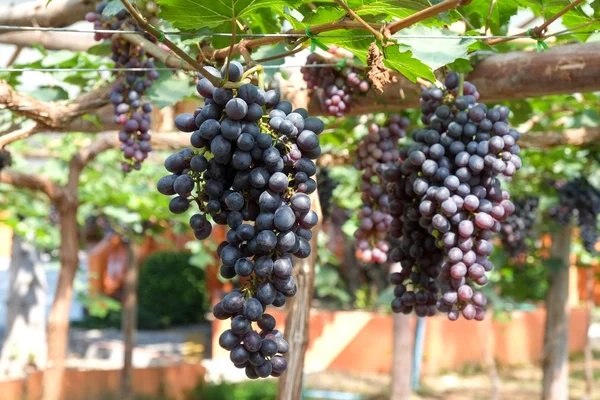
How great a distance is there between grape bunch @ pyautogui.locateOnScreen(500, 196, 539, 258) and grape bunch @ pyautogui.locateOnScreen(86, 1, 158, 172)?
119 inches

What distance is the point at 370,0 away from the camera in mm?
1334

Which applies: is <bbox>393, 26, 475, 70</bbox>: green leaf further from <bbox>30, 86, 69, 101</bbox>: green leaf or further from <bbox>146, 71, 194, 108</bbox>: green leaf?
<bbox>30, 86, 69, 101</bbox>: green leaf

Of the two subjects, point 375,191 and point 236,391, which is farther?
point 236,391

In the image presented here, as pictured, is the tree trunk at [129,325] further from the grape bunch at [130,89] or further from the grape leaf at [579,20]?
the grape leaf at [579,20]

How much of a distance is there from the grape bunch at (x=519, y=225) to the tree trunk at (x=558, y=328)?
87cm

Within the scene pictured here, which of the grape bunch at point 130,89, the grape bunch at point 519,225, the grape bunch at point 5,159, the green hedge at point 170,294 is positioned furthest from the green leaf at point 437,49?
the green hedge at point 170,294

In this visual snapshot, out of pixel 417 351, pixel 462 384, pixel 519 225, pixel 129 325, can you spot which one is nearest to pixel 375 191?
pixel 519 225

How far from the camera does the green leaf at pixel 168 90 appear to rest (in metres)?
2.23

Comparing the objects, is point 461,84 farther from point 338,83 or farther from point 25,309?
point 25,309

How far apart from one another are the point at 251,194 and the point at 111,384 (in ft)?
20.1

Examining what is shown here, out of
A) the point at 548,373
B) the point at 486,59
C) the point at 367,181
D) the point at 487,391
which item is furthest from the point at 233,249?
the point at 487,391

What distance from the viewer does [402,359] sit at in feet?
16.0

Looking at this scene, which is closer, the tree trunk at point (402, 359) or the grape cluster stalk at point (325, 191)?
the grape cluster stalk at point (325, 191)

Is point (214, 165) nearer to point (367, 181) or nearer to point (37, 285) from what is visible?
point (367, 181)
